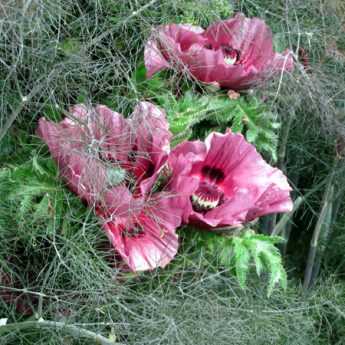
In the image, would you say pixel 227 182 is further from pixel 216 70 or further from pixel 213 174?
pixel 216 70

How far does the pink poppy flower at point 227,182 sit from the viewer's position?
33.5 inches

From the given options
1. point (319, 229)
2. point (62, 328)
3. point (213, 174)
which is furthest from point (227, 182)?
point (319, 229)

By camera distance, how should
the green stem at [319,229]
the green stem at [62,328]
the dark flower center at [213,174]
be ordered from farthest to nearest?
the green stem at [319,229]
the dark flower center at [213,174]
the green stem at [62,328]

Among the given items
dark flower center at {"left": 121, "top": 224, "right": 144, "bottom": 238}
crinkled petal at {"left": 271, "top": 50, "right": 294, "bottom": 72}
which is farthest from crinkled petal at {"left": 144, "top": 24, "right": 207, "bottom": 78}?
dark flower center at {"left": 121, "top": 224, "right": 144, "bottom": 238}

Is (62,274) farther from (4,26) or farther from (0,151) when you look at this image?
(4,26)

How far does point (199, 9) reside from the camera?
3.35 ft

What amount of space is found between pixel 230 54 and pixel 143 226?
295mm

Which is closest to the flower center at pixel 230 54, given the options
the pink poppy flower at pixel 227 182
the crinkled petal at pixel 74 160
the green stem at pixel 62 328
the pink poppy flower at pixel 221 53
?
the pink poppy flower at pixel 221 53

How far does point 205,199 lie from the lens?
2.91 feet

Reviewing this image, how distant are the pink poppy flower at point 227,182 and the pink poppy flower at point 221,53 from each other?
0.12m

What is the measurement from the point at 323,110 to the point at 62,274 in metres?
0.45

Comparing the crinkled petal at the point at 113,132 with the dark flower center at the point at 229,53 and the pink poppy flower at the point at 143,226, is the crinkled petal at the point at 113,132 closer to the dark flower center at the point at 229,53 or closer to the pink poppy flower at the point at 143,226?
the pink poppy flower at the point at 143,226

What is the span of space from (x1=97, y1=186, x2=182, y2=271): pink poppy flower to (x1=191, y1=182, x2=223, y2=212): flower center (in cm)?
5

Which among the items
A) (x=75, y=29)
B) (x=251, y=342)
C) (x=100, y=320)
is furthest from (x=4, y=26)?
(x=251, y=342)
